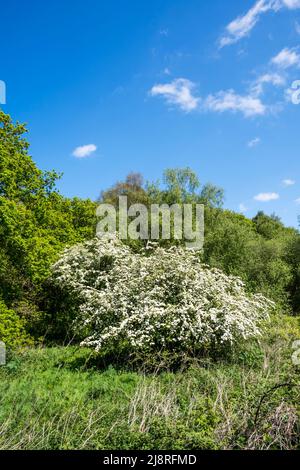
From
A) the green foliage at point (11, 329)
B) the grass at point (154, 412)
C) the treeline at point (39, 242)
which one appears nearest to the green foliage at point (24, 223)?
the treeline at point (39, 242)

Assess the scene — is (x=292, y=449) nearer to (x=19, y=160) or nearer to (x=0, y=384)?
(x=0, y=384)

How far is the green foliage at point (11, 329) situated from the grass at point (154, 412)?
3.17 metres

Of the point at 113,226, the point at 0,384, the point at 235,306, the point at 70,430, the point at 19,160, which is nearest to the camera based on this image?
the point at 70,430

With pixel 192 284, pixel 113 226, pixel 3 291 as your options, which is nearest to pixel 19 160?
pixel 3 291

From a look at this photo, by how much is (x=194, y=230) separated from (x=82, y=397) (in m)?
19.4

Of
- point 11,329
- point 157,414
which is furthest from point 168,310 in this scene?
point 11,329

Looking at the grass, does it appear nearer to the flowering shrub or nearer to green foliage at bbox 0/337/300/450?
green foliage at bbox 0/337/300/450

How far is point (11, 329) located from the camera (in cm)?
1259

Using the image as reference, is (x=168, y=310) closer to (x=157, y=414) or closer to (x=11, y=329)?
(x=157, y=414)

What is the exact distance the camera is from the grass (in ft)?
18.5

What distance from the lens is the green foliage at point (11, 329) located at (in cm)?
1229

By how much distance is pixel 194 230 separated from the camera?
26.2 metres

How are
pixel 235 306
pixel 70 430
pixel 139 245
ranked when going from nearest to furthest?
1. pixel 70 430
2. pixel 235 306
3. pixel 139 245

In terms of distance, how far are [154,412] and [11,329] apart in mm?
7909
